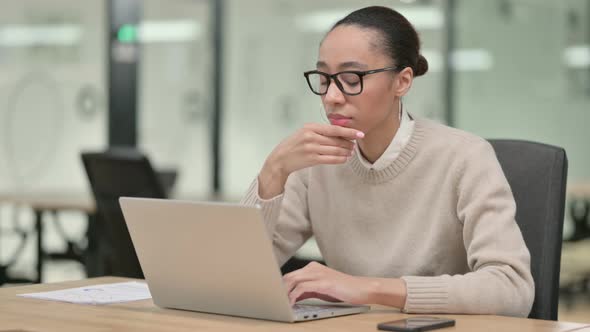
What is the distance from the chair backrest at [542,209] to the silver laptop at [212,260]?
46 centimetres

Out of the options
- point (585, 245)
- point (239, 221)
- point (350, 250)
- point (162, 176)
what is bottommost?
point (585, 245)

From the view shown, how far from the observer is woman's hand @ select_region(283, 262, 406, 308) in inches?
73.7

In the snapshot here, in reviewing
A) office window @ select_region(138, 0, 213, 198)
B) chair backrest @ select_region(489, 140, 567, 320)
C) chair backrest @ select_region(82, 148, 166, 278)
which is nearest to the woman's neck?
chair backrest @ select_region(489, 140, 567, 320)

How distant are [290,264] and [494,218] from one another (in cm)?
113

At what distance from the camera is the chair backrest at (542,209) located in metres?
2.15

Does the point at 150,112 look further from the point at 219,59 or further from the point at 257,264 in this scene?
the point at 257,264

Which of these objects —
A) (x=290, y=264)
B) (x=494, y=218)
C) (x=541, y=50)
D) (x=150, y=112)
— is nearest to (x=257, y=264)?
(x=494, y=218)

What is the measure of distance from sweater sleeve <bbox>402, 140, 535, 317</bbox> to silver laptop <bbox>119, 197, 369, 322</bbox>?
14cm

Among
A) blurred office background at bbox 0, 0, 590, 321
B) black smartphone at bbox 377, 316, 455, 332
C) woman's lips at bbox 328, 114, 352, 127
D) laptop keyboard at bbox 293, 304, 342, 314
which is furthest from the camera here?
blurred office background at bbox 0, 0, 590, 321

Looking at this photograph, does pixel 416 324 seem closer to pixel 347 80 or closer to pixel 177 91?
pixel 347 80

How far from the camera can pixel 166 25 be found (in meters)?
6.77

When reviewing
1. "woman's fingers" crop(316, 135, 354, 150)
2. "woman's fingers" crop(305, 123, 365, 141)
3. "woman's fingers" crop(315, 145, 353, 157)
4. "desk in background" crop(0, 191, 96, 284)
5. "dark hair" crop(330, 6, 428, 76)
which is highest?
"dark hair" crop(330, 6, 428, 76)

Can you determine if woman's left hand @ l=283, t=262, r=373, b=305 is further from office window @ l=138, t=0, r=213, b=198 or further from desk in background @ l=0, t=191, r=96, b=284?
office window @ l=138, t=0, r=213, b=198

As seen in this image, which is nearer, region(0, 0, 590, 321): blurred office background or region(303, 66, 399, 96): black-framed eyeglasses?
region(303, 66, 399, 96): black-framed eyeglasses
